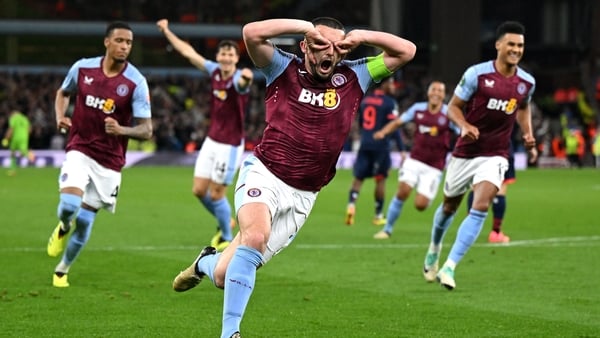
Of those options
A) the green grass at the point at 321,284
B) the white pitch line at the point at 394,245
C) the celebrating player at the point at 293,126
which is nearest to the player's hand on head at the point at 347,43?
the celebrating player at the point at 293,126

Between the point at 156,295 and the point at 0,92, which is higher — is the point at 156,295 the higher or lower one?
the higher one

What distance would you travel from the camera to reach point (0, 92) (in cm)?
4972

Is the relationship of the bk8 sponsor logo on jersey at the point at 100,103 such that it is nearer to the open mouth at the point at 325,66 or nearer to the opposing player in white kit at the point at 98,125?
the opposing player in white kit at the point at 98,125

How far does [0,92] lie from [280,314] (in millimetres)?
41429

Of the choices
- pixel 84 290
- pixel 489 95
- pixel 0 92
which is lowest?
pixel 0 92

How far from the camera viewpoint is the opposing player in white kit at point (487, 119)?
1241 cm

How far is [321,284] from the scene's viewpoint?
1239 centimetres

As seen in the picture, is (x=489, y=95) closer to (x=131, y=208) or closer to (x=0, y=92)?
(x=131, y=208)

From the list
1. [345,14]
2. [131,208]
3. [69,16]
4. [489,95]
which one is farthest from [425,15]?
[489,95]

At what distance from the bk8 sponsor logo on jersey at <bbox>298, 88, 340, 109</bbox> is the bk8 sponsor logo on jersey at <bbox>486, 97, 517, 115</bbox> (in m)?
4.34

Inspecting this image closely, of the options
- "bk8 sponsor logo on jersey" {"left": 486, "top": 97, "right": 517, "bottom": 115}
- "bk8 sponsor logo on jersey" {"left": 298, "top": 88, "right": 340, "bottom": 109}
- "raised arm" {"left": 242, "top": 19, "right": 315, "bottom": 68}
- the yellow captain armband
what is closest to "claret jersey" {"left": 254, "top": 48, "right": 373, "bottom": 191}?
"bk8 sponsor logo on jersey" {"left": 298, "top": 88, "right": 340, "bottom": 109}

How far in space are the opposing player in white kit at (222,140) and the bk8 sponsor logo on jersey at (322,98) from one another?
26.4ft

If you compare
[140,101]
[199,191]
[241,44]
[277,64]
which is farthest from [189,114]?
[277,64]

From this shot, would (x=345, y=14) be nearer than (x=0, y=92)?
No
